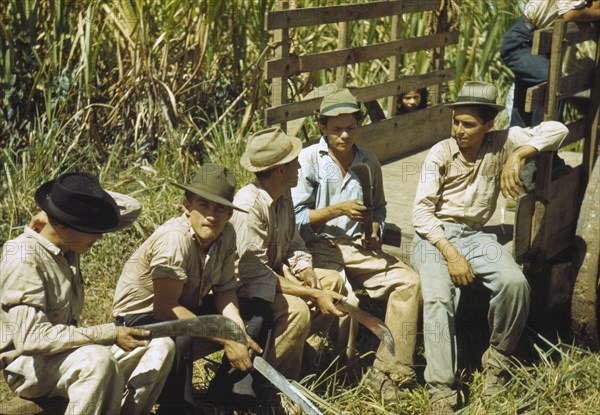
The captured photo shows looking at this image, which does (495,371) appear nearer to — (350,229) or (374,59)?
(350,229)

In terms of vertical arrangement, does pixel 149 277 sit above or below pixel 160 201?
above

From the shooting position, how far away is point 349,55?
7.19 metres

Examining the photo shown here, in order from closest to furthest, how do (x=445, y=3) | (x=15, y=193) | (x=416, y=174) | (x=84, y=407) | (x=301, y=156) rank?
(x=84, y=407), (x=301, y=156), (x=15, y=193), (x=416, y=174), (x=445, y=3)

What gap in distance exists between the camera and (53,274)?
429 centimetres

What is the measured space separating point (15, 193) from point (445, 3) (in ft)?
12.3

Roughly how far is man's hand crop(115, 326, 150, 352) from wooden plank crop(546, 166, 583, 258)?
2593 millimetres

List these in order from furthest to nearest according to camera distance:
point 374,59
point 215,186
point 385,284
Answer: point 374,59 < point 385,284 < point 215,186

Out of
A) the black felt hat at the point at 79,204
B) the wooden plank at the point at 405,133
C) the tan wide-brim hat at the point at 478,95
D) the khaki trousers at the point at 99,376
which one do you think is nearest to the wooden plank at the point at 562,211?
the tan wide-brim hat at the point at 478,95

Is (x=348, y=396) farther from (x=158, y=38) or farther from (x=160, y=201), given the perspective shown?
(x=158, y=38)

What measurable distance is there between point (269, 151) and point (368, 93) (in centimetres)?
236

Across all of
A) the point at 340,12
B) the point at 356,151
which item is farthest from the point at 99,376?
the point at 340,12

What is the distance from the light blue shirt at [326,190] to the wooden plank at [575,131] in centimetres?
115

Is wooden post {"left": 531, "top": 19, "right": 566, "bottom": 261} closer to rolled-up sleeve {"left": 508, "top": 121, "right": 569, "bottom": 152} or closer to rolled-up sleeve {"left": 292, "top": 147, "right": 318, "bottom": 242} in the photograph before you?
rolled-up sleeve {"left": 508, "top": 121, "right": 569, "bottom": 152}

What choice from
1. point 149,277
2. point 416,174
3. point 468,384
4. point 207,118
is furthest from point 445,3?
point 149,277
